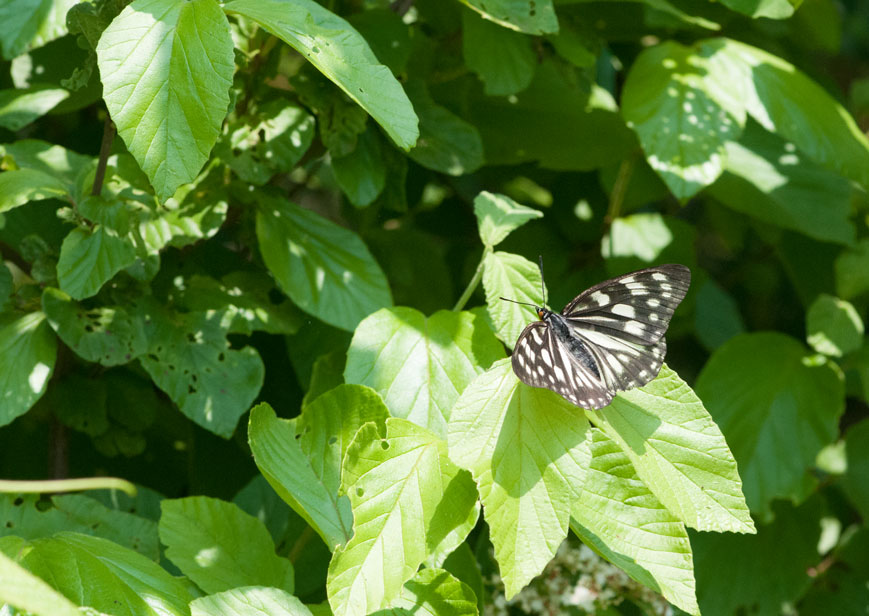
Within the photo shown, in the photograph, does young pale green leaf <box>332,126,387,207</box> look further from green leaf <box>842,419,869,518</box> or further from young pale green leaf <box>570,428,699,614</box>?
green leaf <box>842,419,869,518</box>

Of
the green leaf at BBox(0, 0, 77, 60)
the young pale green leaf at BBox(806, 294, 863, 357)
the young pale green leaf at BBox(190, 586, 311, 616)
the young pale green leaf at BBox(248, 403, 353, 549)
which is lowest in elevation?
the young pale green leaf at BBox(806, 294, 863, 357)

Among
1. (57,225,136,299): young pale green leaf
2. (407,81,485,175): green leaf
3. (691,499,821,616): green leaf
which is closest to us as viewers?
(57,225,136,299): young pale green leaf

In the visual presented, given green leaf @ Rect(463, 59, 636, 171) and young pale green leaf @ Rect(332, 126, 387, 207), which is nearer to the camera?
young pale green leaf @ Rect(332, 126, 387, 207)

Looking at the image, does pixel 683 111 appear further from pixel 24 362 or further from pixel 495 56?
pixel 24 362

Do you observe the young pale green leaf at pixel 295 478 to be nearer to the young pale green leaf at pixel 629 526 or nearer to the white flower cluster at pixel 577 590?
the young pale green leaf at pixel 629 526

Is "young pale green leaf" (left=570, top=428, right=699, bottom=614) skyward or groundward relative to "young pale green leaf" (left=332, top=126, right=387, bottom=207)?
groundward

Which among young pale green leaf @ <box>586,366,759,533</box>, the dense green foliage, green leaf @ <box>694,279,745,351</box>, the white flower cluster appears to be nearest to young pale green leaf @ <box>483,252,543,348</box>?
the dense green foliage

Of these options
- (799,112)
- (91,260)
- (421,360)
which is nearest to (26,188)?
(91,260)
